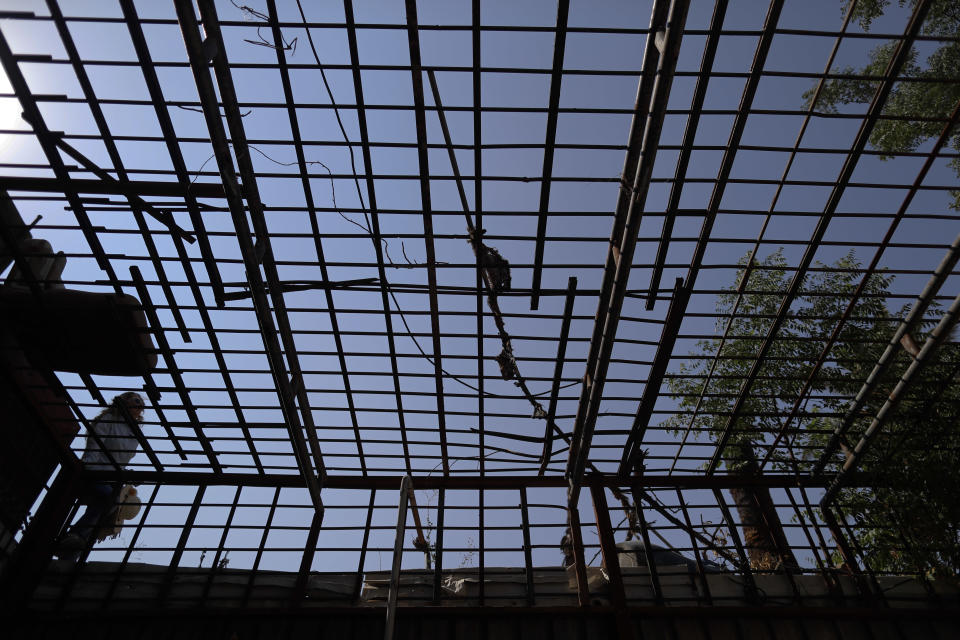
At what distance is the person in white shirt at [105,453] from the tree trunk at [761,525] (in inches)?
383

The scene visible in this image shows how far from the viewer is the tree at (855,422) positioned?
30.4 ft

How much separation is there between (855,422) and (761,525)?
2.27 m

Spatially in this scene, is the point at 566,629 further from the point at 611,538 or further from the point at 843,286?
the point at 843,286

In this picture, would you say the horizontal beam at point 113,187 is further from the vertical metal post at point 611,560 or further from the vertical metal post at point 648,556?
the vertical metal post at point 648,556

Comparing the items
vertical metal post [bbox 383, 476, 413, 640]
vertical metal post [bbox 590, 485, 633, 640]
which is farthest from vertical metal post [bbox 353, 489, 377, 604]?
vertical metal post [bbox 590, 485, 633, 640]

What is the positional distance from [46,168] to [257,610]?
21.0 ft

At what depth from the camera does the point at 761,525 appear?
10031mm

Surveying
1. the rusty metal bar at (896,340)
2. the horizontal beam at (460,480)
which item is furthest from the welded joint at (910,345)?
the horizontal beam at (460,480)

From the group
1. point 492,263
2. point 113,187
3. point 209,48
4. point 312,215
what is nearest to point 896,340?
point 492,263

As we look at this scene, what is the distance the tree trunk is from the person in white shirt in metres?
9.72

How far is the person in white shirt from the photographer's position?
9.75m

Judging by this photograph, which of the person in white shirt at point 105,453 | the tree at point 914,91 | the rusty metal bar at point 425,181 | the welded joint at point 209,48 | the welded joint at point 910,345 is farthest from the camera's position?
the tree at point 914,91

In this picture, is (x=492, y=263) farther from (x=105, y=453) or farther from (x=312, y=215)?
(x=105, y=453)

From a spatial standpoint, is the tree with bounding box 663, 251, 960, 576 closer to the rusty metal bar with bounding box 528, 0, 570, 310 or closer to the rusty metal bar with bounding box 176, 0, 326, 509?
the rusty metal bar with bounding box 528, 0, 570, 310
